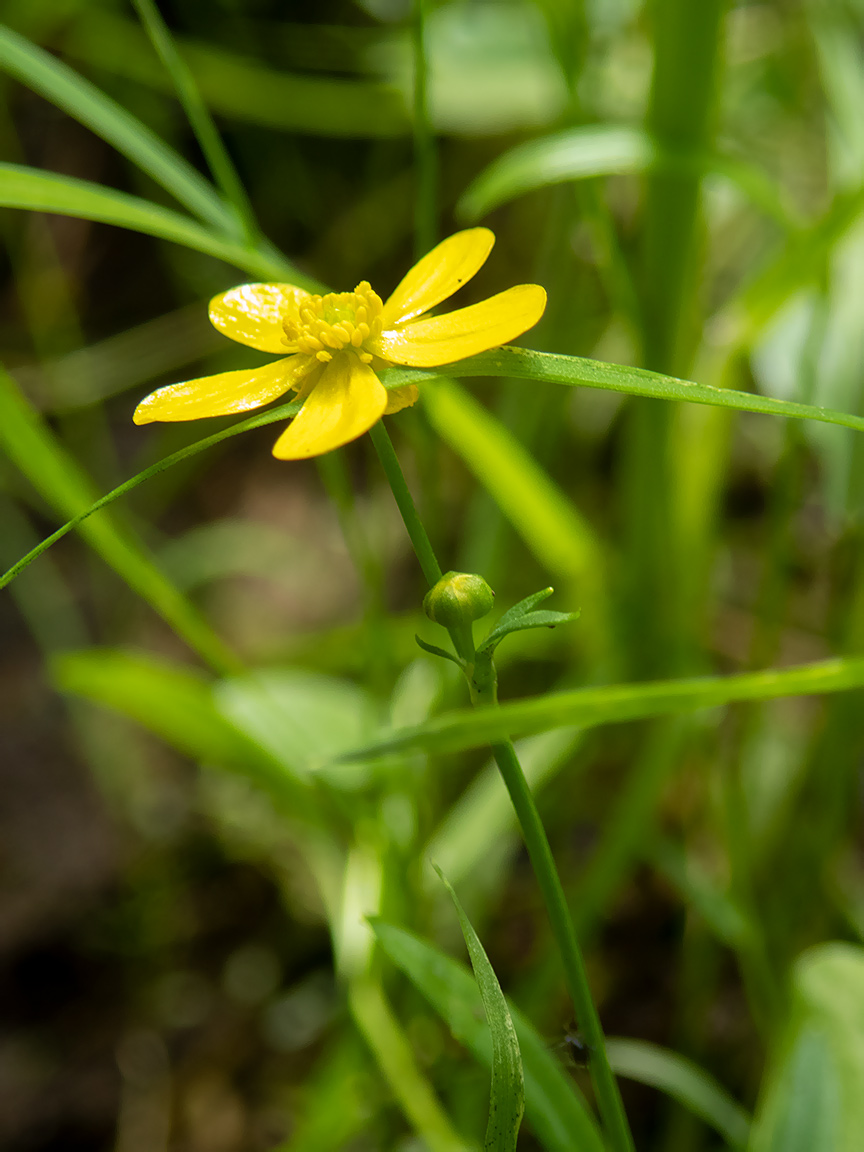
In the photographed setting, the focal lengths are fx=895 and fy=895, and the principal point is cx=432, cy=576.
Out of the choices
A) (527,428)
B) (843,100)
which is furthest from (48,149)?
(843,100)

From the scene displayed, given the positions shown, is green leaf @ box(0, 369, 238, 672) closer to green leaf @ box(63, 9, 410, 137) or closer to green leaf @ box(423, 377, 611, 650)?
green leaf @ box(423, 377, 611, 650)

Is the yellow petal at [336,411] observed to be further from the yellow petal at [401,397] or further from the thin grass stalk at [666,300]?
the thin grass stalk at [666,300]

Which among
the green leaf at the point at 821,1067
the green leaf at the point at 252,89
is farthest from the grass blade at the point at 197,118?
the green leaf at the point at 252,89

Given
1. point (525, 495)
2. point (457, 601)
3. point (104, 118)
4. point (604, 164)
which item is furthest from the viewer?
point (525, 495)

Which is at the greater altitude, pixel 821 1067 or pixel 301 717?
pixel 301 717

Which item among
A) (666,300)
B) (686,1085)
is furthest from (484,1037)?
(666,300)

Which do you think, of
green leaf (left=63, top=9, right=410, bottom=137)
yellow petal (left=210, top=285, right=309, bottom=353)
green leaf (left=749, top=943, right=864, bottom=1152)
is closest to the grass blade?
yellow petal (left=210, top=285, right=309, bottom=353)

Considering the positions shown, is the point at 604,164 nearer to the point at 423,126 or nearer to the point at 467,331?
the point at 423,126
